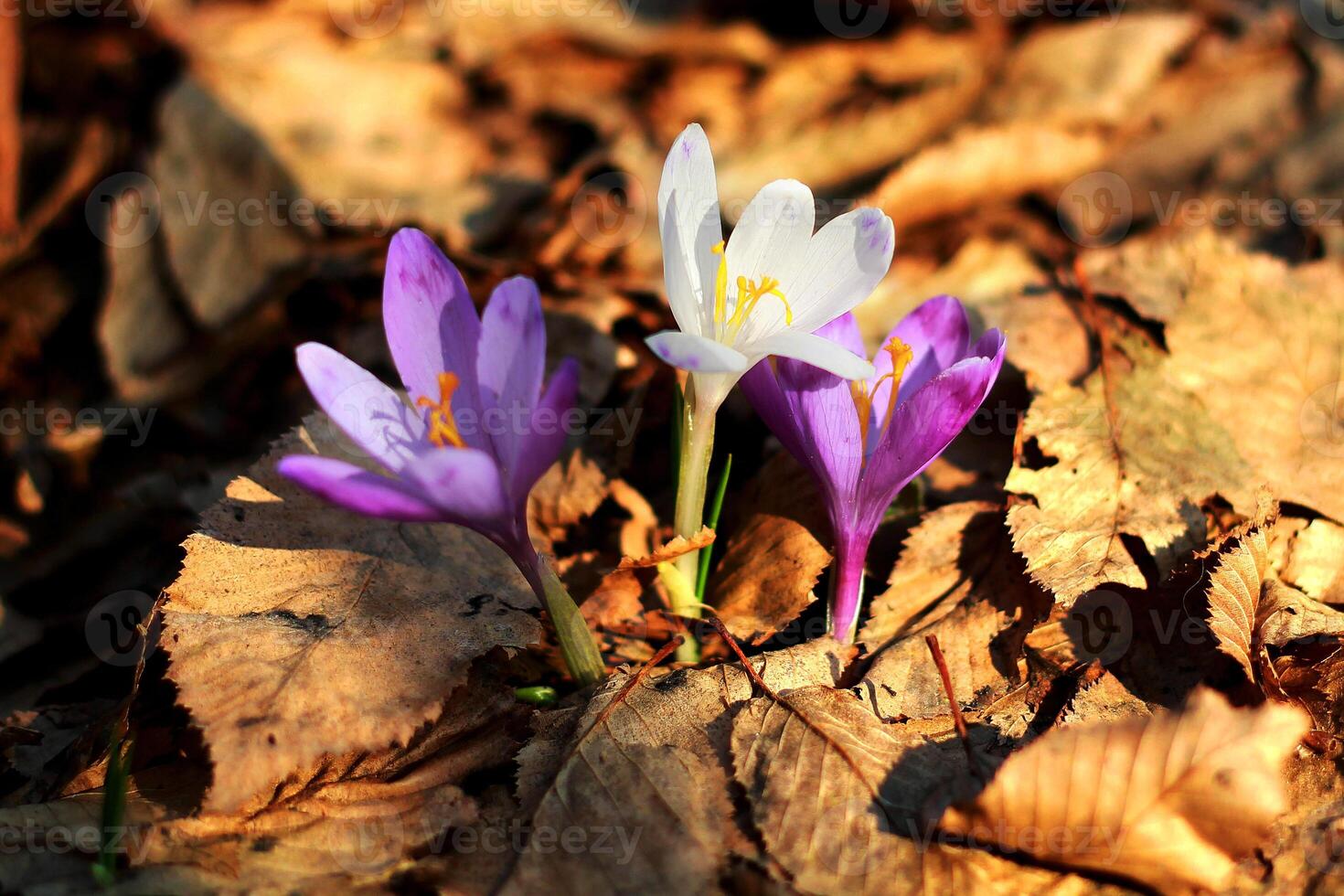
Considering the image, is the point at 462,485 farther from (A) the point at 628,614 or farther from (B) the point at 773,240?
(B) the point at 773,240

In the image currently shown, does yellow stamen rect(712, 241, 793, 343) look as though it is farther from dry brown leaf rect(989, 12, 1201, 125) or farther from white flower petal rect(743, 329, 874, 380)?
dry brown leaf rect(989, 12, 1201, 125)

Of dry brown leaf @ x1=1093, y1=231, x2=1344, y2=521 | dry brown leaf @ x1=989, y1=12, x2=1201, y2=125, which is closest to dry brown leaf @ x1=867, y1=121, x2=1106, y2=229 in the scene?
dry brown leaf @ x1=989, y1=12, x2=1201, y2=125

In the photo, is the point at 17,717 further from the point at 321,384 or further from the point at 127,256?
the point at 127,256

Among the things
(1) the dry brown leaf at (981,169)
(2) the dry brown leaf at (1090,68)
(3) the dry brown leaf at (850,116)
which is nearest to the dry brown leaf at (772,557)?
(1) the dry brown leaf at (981,169)

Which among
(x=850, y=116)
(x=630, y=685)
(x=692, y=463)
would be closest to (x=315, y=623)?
(x=630, y=685)

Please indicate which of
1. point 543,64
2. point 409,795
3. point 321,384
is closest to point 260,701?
point 409,795
